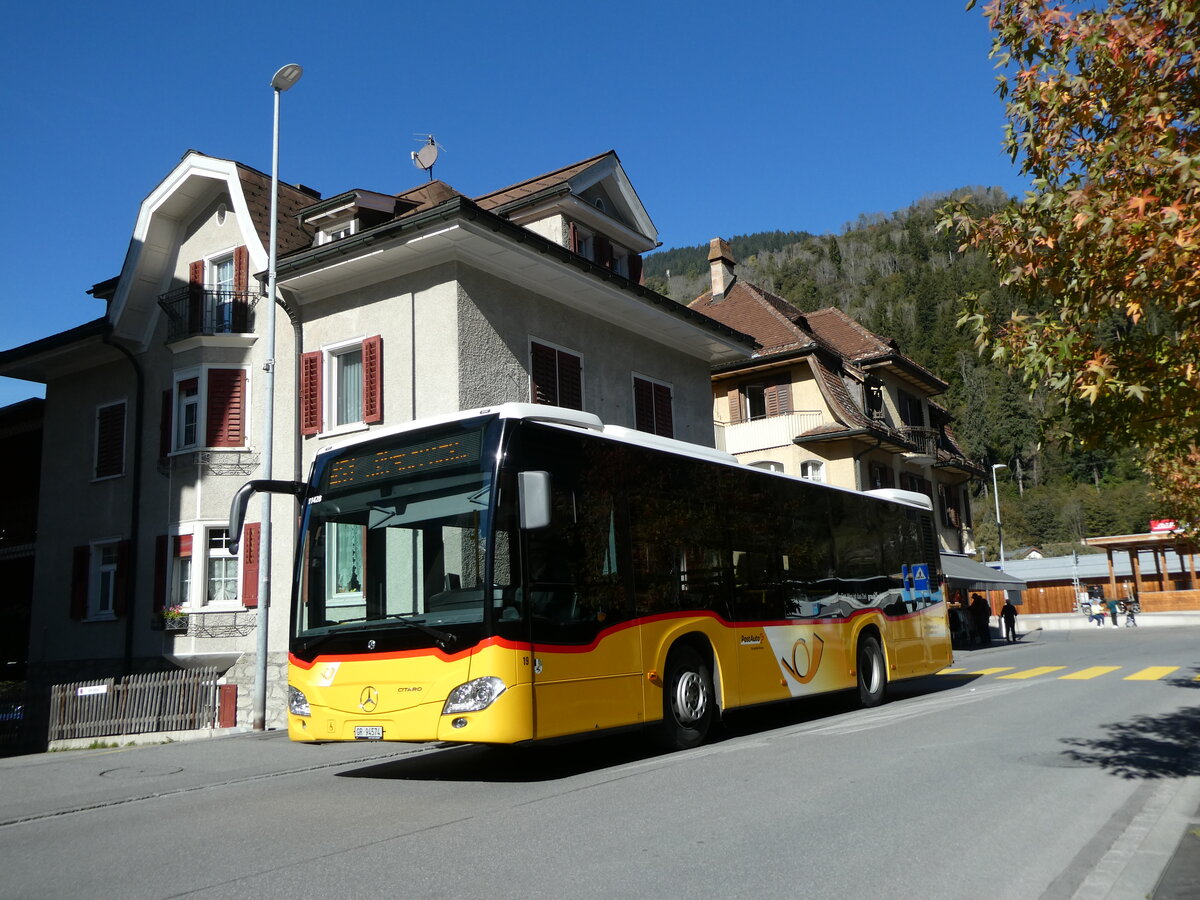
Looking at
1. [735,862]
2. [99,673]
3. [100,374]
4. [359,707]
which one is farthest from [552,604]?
[100,374]

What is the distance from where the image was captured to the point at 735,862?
5594 millimetres

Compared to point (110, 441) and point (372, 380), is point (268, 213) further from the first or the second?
point (110, 441)

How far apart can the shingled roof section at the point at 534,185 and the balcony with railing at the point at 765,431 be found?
13031mm

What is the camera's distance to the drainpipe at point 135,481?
70.0ft

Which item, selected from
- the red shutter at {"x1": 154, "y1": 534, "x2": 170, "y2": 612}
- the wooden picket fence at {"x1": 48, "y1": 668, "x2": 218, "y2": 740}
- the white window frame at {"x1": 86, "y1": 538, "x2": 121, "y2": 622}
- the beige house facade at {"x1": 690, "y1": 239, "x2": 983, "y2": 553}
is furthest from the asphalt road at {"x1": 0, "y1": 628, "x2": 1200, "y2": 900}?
the beige house facade at {"x1": 690, "y1": 239, "x2": 983, "y2": 553}

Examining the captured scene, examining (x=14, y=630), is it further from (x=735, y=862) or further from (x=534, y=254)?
(x=735, y=862)

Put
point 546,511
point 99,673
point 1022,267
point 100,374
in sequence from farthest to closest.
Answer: point 100,374, point 99,673, point 546,511, point 1022,267

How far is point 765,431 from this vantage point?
35.8 meters

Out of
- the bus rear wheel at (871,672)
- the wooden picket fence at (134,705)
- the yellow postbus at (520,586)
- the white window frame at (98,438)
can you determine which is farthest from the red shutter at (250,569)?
the bus rear wheel at (871,672)

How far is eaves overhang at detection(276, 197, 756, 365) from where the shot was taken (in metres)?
17.3

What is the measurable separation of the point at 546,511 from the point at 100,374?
19402 mm

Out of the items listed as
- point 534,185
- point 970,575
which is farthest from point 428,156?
point 970,575

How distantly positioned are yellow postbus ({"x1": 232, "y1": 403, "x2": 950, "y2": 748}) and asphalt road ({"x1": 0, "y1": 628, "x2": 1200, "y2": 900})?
655 mm

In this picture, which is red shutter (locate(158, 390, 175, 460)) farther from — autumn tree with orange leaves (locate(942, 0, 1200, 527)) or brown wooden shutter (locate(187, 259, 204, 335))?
autumn tree with orange leaves (locate(942, 0, 1200, 527))
